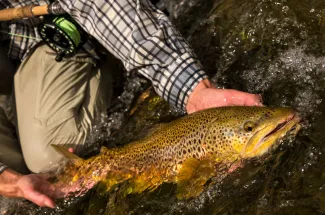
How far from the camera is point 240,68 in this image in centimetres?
363

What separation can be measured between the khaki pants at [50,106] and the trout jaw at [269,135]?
5.53 ft

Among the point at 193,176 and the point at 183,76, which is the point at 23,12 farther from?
the point at 193,176

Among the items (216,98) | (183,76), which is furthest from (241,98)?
(183,76)

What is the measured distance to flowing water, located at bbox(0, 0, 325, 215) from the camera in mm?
2596

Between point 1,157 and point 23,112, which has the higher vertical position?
point 23,112

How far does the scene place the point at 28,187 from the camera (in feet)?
10.2

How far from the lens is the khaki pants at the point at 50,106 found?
381cm

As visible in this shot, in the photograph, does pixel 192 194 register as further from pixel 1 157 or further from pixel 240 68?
pixel 1 157

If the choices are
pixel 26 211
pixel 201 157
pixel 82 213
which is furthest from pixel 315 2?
pixel 26 211

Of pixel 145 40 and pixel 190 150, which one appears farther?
pixel 145 40

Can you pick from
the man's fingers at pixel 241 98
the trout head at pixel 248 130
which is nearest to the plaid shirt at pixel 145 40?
the man's fingers at pixel 241 98

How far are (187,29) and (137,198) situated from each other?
1972 mm

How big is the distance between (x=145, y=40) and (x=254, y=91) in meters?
0.90

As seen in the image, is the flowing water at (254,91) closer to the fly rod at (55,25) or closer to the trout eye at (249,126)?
the trout eye at (249,126)
